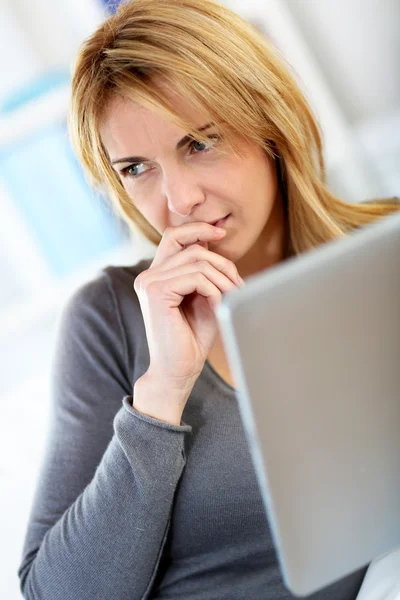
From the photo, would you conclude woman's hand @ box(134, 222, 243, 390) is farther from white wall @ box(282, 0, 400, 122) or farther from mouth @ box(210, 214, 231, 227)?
white wall @ box(282, 0, 400, 122)

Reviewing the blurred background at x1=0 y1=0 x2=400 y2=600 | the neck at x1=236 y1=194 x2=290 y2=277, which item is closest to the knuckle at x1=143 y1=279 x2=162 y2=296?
the neck at x1=236 y1=194 x2=290 y2=277

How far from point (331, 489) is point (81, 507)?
0.43m

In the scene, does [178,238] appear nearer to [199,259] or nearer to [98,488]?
[199,259]

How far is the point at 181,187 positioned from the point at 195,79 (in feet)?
0.45

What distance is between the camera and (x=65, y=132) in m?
2.15

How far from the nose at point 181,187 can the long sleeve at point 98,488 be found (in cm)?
24

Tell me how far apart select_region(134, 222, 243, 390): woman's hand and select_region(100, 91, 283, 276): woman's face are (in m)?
0.11

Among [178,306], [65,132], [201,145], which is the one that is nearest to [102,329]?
[178,306]

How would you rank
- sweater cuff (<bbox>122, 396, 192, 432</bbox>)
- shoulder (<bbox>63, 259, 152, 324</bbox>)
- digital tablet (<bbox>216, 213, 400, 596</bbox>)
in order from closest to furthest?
digital tablet (<bbox>216, 213, 400, 596</bbox>), sweater cuff (<bbox>122, 396, 192, 432</bbox>), shoulder (<bbox>63, 259, 152, 324</bbox>)

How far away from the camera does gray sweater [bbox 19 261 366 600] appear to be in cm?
77

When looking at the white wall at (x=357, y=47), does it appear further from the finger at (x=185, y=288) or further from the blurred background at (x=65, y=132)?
the finger at (x=185, y=288)

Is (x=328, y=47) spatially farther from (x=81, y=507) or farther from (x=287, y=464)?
(x=287, y=464)

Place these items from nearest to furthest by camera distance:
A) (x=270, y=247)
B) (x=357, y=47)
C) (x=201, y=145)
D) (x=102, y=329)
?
(x=201, y=145) < (x=102, y=329) < (x=270, y=247) < (x=357, y=47)

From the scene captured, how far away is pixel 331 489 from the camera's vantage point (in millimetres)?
489
